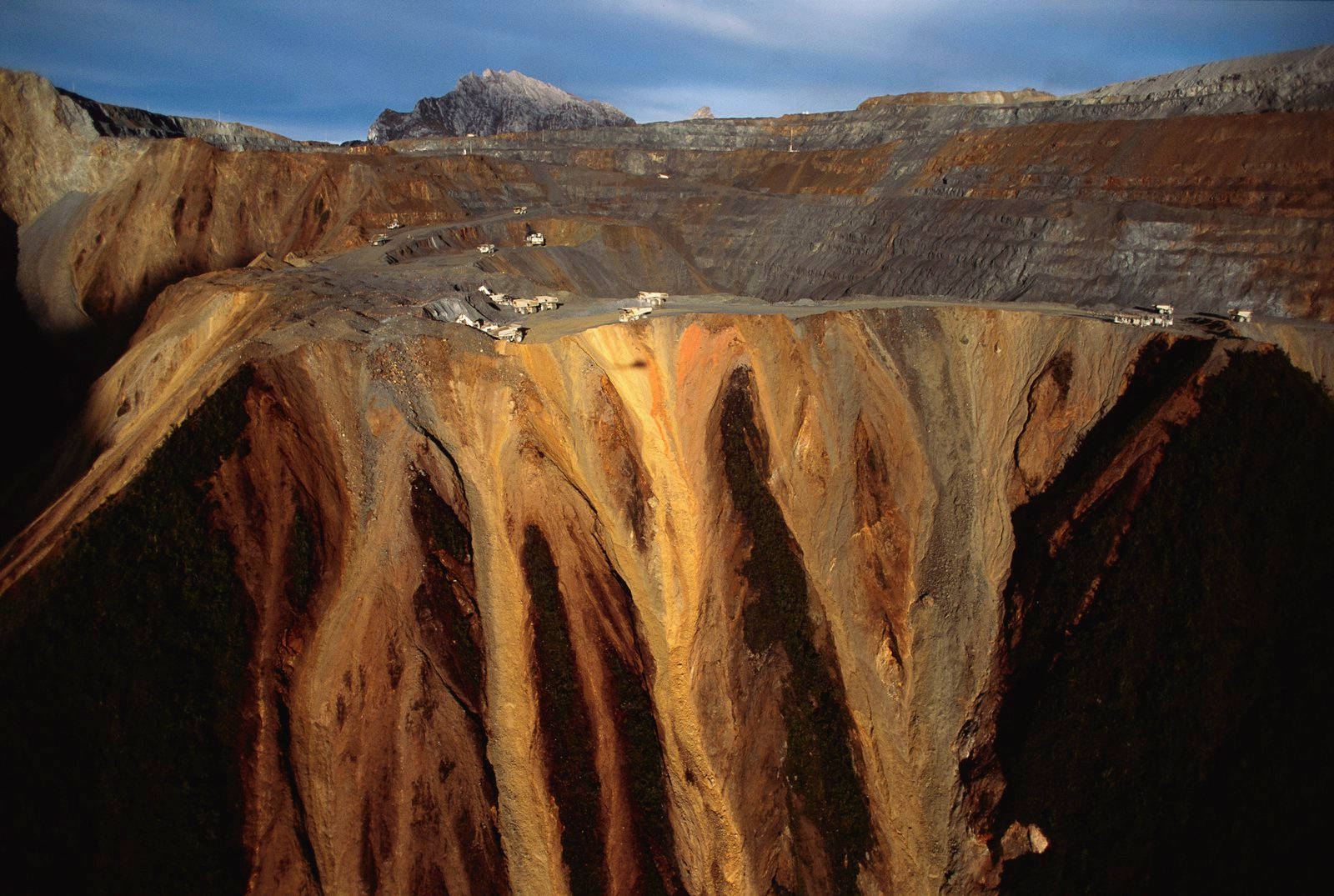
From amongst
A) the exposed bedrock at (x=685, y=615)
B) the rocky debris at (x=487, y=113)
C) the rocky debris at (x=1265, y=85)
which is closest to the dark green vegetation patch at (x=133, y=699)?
the exposed bedrock at (x=685, y=615)

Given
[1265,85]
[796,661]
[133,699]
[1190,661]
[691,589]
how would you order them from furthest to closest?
[1265,85] < [691,589] < [796,661] < [1190,661] < [133,699]

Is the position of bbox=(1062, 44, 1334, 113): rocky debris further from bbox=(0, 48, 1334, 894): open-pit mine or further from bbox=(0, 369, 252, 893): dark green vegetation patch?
bbox=(0, 369, 252, 893): dark green vegetation patch

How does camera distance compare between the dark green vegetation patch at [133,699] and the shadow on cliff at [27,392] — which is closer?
the dark green vegetation patch at [133,699]

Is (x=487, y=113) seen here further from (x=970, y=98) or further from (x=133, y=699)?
(x=133, y=699)

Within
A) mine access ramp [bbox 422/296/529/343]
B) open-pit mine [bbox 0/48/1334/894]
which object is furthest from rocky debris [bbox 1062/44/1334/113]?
mine access ramp [bbox 422/296/529/343]

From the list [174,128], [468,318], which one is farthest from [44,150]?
[468,318]

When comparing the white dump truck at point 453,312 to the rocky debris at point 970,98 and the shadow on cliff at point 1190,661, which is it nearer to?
the shadow on cliff at point 1190,661

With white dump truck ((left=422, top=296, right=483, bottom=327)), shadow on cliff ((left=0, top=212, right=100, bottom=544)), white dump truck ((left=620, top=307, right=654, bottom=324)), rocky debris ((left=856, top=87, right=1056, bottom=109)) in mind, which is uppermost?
rocky debris ((left=856, top=87, right=1056, bottom=109))
